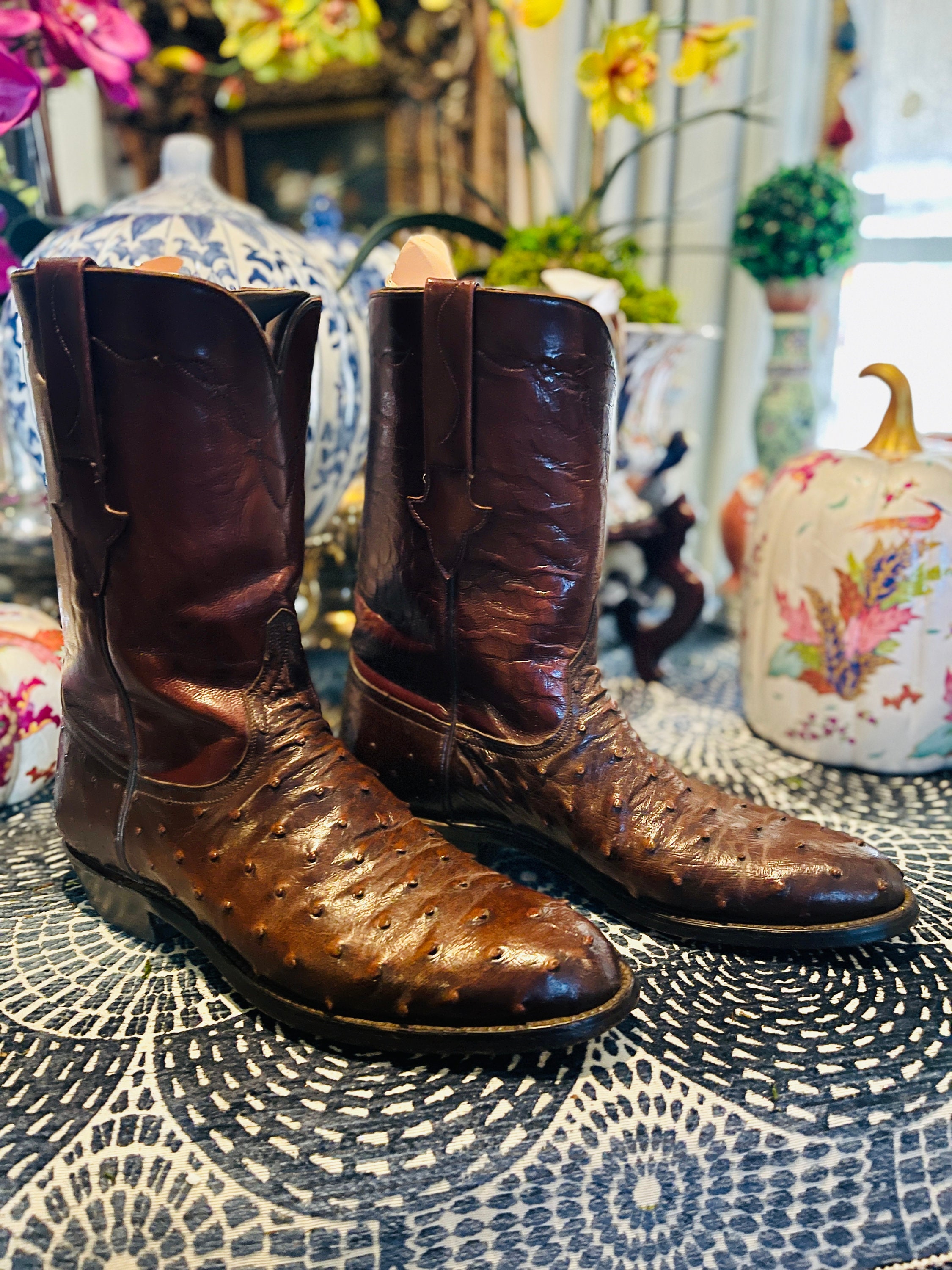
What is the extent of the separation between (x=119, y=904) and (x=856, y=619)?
71 centimetres

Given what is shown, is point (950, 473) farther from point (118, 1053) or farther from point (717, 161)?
point (717, 161)

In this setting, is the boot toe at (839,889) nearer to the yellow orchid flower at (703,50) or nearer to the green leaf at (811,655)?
the green leaf at (811,655)

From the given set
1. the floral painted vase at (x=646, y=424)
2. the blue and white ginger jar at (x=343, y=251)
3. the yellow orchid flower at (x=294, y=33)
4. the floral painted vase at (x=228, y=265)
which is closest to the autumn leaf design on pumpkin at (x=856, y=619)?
the floral painted vase at (x=646, y=424)

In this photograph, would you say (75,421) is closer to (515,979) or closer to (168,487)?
(168,487)

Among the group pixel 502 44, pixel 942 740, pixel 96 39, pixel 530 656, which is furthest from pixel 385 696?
pixel 502 44

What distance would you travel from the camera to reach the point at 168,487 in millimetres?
526

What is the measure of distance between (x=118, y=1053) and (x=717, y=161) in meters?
1.79

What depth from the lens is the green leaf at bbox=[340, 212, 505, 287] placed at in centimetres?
91

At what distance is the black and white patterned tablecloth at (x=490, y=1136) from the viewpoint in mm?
432

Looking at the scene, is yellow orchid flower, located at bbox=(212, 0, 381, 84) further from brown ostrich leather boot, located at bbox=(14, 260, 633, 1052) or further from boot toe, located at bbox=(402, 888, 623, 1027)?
boot toe, located at bbox=(402, 888, 623, 1027)

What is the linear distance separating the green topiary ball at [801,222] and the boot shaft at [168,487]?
933mm

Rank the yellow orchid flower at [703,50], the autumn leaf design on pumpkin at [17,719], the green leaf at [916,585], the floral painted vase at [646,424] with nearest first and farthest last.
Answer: the autumn leaf design on pumpkin at [17,719] < the green leaf at [916,585] < the floral painted vase at [646,424] < the yellow orchid flower at [703,50]

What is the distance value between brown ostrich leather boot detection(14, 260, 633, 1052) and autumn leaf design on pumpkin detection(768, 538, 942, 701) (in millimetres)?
521

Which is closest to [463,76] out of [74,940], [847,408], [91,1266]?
[847,408]
